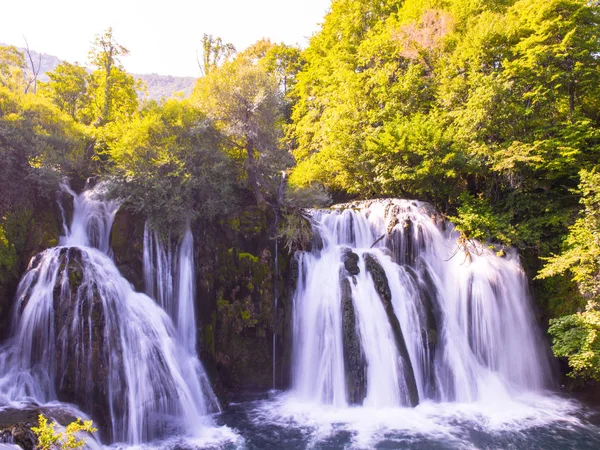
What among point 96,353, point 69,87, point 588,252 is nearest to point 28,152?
point 96,353

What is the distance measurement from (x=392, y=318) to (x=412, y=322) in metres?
0.85

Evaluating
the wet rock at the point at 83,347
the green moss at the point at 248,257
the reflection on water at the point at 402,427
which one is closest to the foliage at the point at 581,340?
the reflection on water at the point at 402,427

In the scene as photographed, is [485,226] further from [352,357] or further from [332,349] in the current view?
[332,349]

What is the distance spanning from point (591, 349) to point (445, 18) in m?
16.6

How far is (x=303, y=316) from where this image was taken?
13211mm

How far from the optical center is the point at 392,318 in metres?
12.7

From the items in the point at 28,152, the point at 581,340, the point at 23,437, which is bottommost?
the point at 23,437

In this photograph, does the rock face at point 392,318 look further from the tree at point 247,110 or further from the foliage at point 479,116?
the tree at point 247,110

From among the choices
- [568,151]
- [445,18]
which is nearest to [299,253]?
[568,151]

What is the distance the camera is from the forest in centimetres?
1218

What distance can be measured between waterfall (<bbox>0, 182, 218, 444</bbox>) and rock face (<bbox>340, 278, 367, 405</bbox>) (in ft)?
14.6

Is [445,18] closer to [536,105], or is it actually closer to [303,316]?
[536,105]

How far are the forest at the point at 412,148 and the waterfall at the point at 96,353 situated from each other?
1702mm

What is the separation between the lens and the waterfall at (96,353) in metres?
9.20
